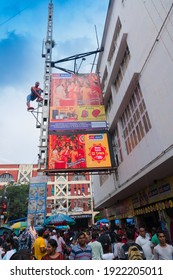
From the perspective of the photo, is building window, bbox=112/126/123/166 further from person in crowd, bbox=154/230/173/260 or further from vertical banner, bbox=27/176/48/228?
person in crowd, bbox=154/230/173/260

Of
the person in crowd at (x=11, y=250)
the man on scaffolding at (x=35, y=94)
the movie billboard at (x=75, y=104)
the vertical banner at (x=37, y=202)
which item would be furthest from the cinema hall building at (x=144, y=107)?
the person in crowd at (x=11, y=250)

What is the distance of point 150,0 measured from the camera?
323 inches

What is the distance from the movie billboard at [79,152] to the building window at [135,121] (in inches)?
51.8

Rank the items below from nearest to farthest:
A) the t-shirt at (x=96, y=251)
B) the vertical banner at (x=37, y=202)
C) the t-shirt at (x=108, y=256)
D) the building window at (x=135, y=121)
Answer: the t-shirt at (x=108, y=256) < the t-shirt at (x=96, y=251) < the vertical banner at (x=37, y=202) < the building window at (x=135, y=121)

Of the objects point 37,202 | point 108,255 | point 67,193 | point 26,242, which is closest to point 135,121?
point 37,202

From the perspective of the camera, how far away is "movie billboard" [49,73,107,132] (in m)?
11.7

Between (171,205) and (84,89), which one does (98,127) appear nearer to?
(84,89)

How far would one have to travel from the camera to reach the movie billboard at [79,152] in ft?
34.3

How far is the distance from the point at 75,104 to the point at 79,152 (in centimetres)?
334

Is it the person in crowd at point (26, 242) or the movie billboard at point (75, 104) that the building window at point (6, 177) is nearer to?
the movie billboard at point (75, 104)

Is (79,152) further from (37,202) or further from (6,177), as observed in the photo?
(6,177)

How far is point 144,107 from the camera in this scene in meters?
9.20

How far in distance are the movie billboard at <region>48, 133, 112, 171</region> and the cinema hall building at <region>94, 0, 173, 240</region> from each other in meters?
1.44
